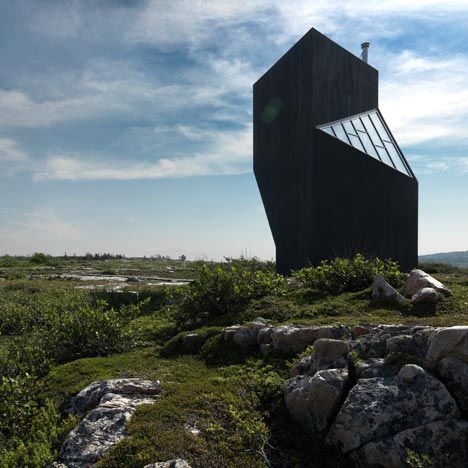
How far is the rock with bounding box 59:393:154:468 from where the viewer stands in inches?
137

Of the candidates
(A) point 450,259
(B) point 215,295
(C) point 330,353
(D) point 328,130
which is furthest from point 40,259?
(A) point 450,259

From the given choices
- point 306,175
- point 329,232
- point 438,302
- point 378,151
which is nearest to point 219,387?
point 438,302

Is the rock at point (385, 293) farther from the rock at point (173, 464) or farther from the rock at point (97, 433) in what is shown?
the rock at point (173, 464)

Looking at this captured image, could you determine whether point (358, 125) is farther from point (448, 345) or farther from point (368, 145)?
point (448, 345)

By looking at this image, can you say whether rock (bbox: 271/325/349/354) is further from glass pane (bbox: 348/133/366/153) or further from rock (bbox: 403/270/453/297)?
glass pane (bbox: 348/133/366/153)

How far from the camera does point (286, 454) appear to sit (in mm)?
3479

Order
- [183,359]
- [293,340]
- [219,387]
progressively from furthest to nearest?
[183,359] < [293,340] < [219,387]

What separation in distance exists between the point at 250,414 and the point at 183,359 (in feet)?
6.57

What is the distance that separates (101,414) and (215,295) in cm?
406

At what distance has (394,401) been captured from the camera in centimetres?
341

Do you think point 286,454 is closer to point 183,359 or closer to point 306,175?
point 183,359

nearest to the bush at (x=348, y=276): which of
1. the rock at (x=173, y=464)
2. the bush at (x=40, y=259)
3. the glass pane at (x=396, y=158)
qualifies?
the rock at (x=173, y=464)

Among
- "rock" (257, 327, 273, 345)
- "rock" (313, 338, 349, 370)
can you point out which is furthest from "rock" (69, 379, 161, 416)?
"rock" (313, 338, 349, 370)

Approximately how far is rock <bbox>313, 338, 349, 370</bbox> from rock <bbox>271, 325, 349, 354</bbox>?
26.0 inches
